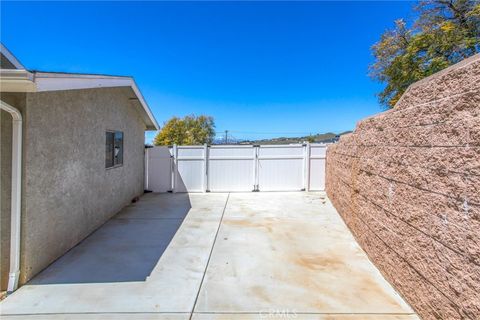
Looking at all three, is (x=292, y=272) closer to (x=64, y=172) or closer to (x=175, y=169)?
(x=64, y=172)

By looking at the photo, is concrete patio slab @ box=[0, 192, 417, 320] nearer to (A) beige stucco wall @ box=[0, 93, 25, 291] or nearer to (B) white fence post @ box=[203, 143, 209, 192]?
(A) beige stucco wall @ box=[0, 93, 25, 291]

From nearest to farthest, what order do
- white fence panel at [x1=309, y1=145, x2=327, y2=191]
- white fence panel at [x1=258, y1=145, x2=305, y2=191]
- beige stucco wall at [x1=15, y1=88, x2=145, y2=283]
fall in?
beige stucco wall at [x1=15, y1=88, x2=145, y2=283] < white fence panel at [x1=309, y1=145, x2=327, y2=191] < white fence panel at [x1=258, y1=145, x2=305, y2=191]

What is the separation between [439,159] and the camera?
2508 mm

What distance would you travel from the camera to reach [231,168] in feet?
34.4

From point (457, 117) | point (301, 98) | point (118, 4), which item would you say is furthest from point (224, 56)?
point (457, 117)

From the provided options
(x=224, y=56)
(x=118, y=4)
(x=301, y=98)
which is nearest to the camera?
(x=118, y=4)

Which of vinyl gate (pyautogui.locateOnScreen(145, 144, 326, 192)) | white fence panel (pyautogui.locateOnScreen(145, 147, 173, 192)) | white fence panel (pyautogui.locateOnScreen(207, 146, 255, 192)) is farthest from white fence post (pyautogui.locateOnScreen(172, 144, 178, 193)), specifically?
white fence panel (pyautogui.locateOnScreen(207, 146, 255, 192))

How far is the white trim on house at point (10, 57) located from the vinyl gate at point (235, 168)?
23.8ft

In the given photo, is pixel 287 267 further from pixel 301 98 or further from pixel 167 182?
pixel 301 98

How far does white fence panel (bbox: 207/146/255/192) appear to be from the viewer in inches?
412

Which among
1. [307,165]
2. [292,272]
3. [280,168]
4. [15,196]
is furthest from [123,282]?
[307,165]

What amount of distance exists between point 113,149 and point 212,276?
16.0 ft

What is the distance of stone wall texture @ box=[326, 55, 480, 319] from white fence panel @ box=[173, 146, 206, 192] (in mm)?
7191

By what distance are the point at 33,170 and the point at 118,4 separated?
17.4 ft
